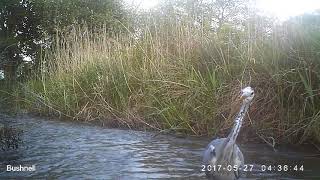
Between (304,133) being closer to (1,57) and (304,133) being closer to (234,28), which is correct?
(234,28)

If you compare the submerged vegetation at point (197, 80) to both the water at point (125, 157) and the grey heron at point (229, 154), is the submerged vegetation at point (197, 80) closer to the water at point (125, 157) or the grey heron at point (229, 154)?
the water at point (125, 157)

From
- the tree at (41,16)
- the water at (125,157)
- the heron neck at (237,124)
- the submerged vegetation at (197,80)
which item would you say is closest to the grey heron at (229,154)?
the heron neck at (237,124)

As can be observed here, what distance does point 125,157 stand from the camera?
387cm

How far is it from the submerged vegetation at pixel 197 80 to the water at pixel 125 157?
Answer: 0.34m

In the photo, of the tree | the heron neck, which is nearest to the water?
the heron neck

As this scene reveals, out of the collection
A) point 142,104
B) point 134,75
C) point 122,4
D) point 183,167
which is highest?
point 122,4

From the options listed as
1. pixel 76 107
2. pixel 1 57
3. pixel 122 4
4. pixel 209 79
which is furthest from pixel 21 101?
pixel 122 4

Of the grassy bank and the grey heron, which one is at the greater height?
the grassy bank

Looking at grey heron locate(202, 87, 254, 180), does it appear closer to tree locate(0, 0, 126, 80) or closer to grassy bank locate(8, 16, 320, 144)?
grassy bank locate(8, 16, 320, 144)

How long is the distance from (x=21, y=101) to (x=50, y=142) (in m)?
4.15

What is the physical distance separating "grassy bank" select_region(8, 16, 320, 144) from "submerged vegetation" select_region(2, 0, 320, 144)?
0.01 metres

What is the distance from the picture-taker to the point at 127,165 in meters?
3.55

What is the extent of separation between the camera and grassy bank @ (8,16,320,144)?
4.50m

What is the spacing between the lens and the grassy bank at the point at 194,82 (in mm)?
4500
